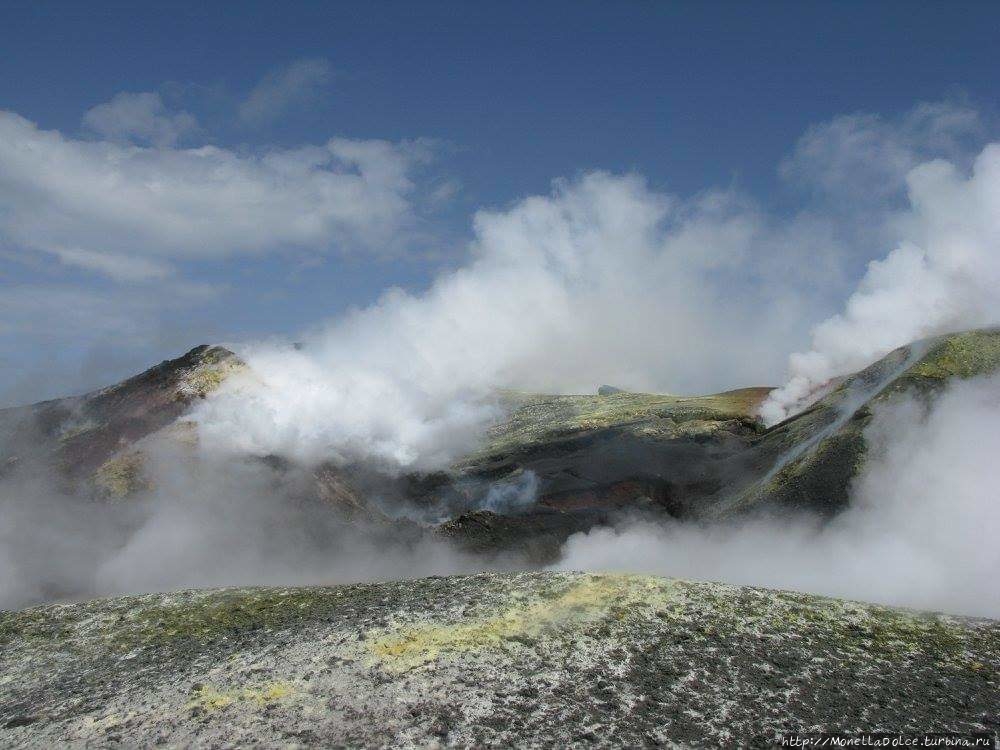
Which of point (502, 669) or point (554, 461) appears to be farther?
point (554, 461)

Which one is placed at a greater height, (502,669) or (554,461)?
(554,461)

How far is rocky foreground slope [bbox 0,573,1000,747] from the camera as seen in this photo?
1005cm

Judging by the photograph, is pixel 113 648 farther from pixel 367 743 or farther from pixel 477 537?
pixel 477 537

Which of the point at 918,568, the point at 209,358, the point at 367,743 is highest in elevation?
the point at 209,358

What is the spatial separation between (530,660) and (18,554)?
4512cm

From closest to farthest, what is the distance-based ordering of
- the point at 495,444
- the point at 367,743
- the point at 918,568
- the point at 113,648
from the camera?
the point at 367,743 → the point at 113,648 → the point at 918,568 → the point at 495,444

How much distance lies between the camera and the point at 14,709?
1160 cm

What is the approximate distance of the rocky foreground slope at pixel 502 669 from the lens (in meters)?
10.0

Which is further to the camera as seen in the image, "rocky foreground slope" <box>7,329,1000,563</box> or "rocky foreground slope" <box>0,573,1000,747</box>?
"rocky foreground slope" <box>7,329,1000,563</box>

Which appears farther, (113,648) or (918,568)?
(918,568)

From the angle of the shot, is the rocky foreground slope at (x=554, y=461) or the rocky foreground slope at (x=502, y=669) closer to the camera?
the rocky foreground slope at (x=502, y=669)

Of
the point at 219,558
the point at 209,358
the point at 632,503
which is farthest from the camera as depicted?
the point at 209,358

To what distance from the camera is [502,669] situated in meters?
11.5

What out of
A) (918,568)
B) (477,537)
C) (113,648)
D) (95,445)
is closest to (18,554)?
(95,445)
